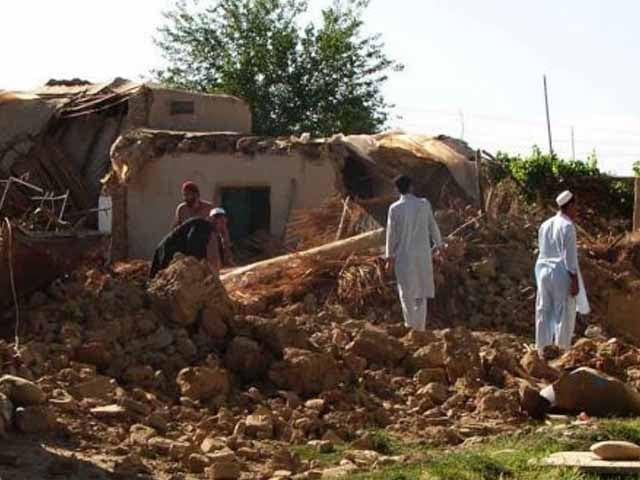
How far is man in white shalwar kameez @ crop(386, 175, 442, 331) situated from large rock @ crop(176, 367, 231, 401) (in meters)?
3.56

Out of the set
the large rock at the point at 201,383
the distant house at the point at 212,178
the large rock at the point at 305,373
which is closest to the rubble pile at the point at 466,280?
the distant house at the point at 212,178

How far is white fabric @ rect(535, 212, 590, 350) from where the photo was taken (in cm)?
1110

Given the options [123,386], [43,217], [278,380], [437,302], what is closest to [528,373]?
[278,380]

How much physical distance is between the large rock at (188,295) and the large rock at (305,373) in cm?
79

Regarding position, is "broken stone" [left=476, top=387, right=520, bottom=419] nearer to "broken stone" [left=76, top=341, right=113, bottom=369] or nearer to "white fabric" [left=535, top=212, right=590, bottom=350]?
"white fabric" [left=535, top=212, right=590, bottom=350]

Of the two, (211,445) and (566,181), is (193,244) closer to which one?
(211,445)

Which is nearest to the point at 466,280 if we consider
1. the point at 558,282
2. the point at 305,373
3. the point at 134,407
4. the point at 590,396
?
the point at 558,282

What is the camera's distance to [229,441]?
24.8 ft

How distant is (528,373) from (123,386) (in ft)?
9.74

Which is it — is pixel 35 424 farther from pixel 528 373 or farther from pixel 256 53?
pixel 256 53

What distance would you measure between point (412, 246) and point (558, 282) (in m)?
1.43

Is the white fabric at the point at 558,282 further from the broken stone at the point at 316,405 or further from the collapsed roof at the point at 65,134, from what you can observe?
the collapsed roof at the point at 65,134

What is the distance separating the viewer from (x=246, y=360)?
920 cm

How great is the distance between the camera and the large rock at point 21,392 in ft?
24.9
